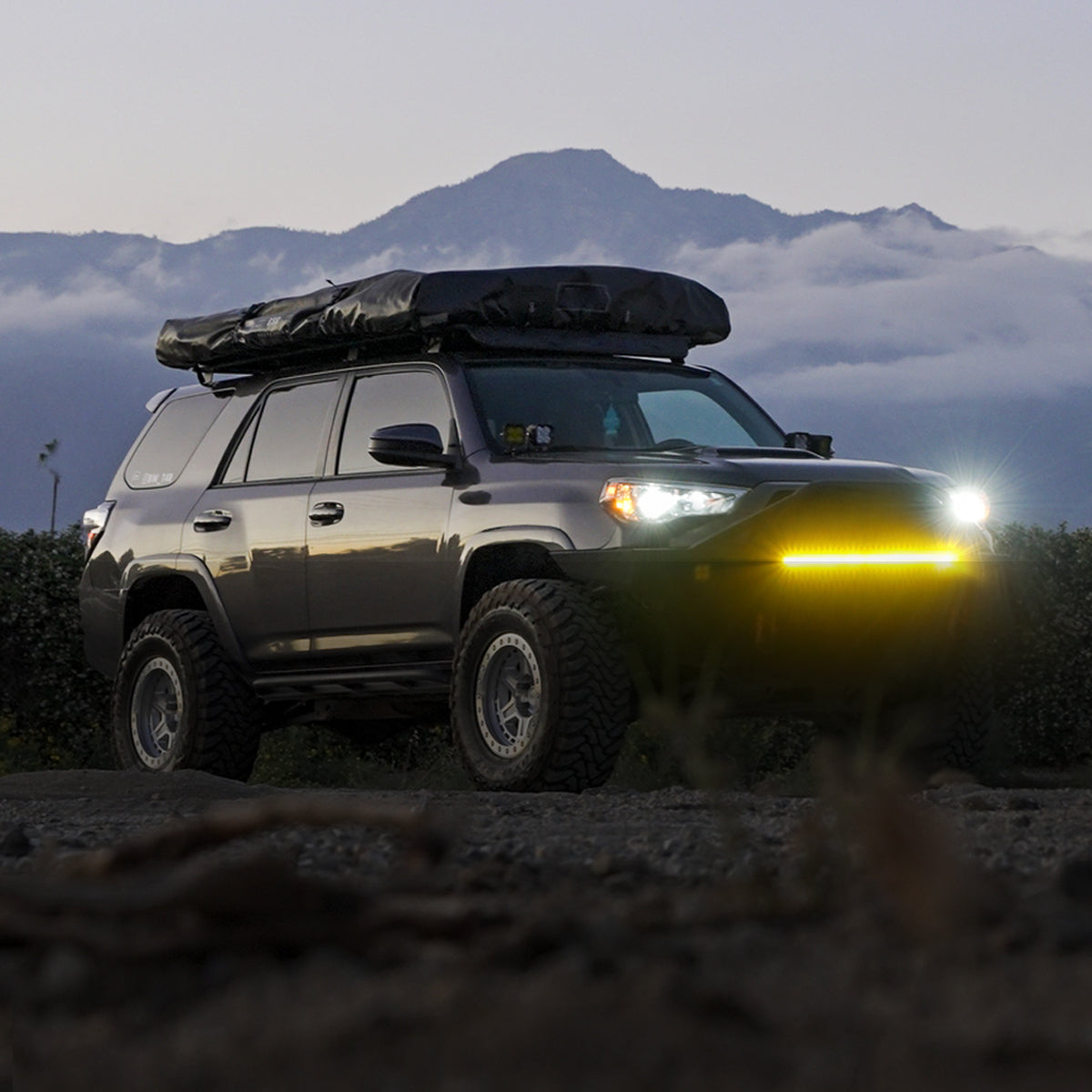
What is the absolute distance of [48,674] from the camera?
1323 centimetres

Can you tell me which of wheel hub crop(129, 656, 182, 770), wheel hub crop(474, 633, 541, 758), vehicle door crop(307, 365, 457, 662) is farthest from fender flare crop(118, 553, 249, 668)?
wheel hub crop(474, 633, 541, 758)

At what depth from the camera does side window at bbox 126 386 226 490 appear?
11086 mm

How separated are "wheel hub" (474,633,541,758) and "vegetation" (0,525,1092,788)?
6.53 feet

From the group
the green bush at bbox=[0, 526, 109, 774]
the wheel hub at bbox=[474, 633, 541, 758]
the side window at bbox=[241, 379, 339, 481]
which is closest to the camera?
the wheel hub at bbox=[474, 633, 541, 758]

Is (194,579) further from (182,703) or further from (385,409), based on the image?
(385,409)

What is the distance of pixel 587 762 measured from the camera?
835cm

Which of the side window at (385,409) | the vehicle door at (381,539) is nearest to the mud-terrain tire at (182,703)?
the vehicle door at (381,539)

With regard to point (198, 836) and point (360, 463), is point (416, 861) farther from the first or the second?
point (360, 463)

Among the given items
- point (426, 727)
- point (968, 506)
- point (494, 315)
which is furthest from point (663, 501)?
point (426, 727)

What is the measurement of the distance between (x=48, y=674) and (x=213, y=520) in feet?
10.7

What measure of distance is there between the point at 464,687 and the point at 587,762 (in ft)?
2.26

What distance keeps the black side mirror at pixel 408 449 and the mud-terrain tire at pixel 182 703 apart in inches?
77.7

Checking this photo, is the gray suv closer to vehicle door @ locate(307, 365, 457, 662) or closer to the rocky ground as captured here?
vehicle door @ locate(307, 365, 457, 662)

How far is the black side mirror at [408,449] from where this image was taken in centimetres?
886
